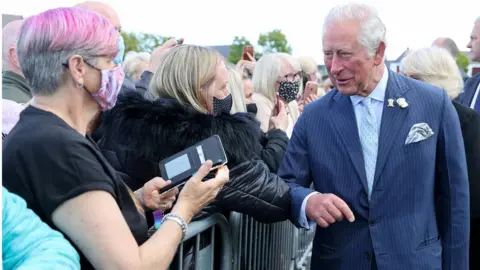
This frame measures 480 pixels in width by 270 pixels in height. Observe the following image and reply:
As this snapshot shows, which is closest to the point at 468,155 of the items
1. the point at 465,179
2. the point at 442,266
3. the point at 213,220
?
the point at 465,179

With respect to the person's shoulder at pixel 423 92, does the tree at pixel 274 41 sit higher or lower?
lower

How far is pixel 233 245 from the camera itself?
10.7ft

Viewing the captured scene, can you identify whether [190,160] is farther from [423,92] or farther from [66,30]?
[423,92]

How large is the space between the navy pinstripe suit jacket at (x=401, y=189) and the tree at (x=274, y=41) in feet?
258

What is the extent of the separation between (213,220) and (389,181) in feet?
3.05

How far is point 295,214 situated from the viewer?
9.65 ft

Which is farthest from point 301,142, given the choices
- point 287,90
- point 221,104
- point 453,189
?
point 287,90

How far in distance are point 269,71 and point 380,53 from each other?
8.58 feet

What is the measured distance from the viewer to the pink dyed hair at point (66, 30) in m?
1.99

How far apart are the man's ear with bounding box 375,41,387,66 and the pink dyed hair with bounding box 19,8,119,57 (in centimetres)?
149

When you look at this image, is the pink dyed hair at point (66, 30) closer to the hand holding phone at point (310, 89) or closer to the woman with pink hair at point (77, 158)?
the woman with pink hair at point (77, 158)

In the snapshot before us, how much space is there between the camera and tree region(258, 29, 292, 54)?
81.6 m

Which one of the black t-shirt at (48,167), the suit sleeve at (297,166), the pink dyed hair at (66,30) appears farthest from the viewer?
the suit sleeve at (297,166)

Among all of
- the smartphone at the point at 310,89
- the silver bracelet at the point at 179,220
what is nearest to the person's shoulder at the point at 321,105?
the silver bracelet at the point at 179,220
